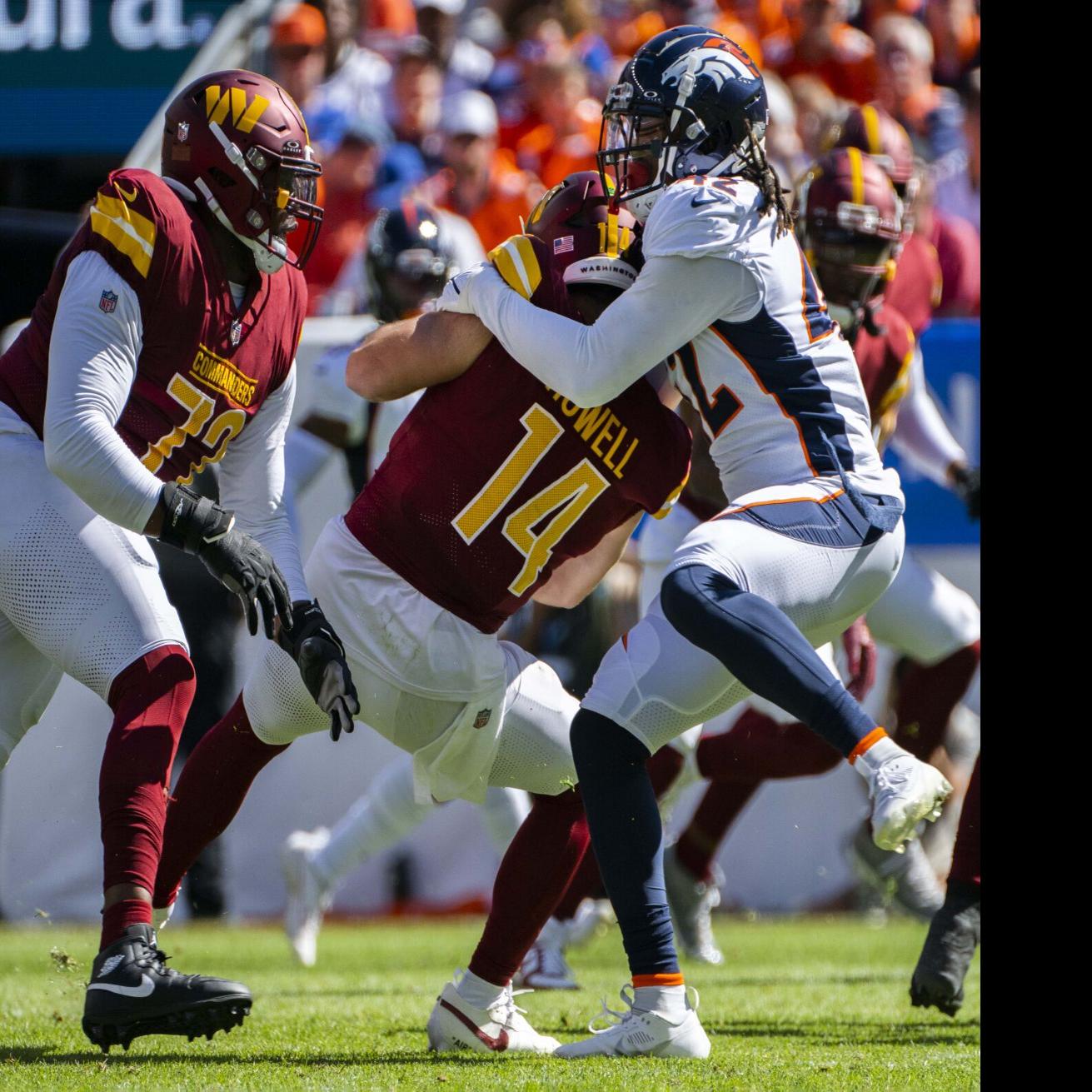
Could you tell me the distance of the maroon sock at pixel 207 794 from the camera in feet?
11.4

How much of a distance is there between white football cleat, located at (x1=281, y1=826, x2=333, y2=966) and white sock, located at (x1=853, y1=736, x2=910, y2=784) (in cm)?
272

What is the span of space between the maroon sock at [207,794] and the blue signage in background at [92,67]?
15.4 ft

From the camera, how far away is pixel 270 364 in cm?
363

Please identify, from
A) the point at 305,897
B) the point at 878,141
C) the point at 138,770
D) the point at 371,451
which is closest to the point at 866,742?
the point at 138,770

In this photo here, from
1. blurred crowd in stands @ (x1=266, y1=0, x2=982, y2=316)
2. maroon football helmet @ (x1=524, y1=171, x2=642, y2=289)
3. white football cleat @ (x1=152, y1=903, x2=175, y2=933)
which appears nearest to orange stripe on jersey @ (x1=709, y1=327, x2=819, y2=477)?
maroon football helmet @ (x1=524, y1=171, x2=642, y2=289)

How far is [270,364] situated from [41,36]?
15.5 feet

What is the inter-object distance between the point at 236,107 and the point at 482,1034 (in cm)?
197

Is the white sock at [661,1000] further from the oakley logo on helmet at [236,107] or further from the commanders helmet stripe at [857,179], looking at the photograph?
the commanders helmet stripe at [857,179]

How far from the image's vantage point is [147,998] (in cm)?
303

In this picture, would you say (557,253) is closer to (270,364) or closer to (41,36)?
(270,364)

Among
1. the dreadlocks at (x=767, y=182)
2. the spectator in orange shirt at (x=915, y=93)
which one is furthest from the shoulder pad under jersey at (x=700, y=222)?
the spectator in orange shirt at (x=915, y=93)

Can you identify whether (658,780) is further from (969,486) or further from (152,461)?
(152,461)

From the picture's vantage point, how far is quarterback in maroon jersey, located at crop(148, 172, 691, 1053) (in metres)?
3.36
